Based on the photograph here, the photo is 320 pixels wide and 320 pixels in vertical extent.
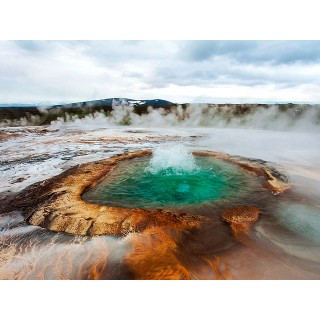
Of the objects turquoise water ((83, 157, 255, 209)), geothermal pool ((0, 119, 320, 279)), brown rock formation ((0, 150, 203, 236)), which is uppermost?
brown rock formation ((0, 150, 203, 236))

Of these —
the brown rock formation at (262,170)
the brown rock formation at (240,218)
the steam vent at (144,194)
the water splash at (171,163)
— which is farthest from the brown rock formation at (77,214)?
the brown rock formation at (262,170)

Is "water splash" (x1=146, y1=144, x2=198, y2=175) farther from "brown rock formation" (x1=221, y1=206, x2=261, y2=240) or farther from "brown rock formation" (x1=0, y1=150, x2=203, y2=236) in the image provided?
"brown rock formation" (x1=221, y1=206, x2=261, y2=240)

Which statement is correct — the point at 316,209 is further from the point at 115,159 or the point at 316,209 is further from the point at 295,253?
the point at 115,159

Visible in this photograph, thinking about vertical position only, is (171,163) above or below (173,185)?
above

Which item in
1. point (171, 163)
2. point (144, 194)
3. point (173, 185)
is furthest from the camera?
point (171, 163)

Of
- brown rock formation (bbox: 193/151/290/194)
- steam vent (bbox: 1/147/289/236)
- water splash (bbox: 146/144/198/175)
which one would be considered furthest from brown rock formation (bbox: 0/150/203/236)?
brown rock formation (bbox: 193/151/290/194)

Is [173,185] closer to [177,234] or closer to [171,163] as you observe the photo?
[171,163]

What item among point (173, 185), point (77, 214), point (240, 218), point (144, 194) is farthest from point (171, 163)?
point (77, 214)
